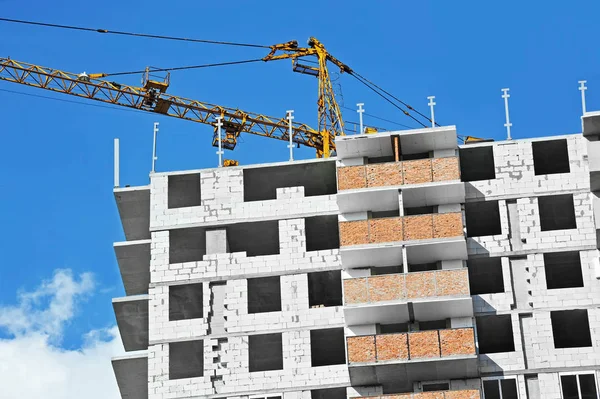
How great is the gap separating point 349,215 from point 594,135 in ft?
46.7

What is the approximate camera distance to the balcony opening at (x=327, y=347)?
73.2 meters

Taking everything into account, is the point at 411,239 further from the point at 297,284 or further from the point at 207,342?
the point at 207,342

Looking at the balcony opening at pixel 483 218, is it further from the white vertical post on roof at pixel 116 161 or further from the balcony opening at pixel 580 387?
the white vertical post on roof at pixel 116 161

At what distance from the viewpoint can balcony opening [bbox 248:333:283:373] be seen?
72812 millimetres

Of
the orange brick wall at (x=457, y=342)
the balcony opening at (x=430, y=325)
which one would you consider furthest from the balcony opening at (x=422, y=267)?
the orange brick wall at (x=457, y=342)

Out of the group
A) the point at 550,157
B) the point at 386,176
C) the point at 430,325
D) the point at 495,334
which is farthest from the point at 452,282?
the point at 550,157

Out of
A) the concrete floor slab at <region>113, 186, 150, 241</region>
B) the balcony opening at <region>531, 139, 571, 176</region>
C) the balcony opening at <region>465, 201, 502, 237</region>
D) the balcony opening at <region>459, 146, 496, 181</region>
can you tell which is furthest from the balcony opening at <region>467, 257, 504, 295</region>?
the concrete floor slab at <region>113, 186, 150, 241</region>

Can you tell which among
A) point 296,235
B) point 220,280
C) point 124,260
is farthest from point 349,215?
point 124,260

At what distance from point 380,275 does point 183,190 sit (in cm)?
1309

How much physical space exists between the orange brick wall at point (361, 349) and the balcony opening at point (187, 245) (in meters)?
11.3

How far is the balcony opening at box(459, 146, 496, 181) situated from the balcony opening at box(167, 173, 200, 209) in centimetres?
1509

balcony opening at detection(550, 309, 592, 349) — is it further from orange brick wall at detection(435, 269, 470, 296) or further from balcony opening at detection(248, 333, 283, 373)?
balcony opening at detection(248, 333, 283, 373)

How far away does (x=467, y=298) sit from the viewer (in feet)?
229

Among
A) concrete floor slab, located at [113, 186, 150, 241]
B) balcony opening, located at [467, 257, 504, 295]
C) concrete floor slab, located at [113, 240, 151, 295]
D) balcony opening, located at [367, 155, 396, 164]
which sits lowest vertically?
balcony opening, located at [467, 257, 504, 295]
